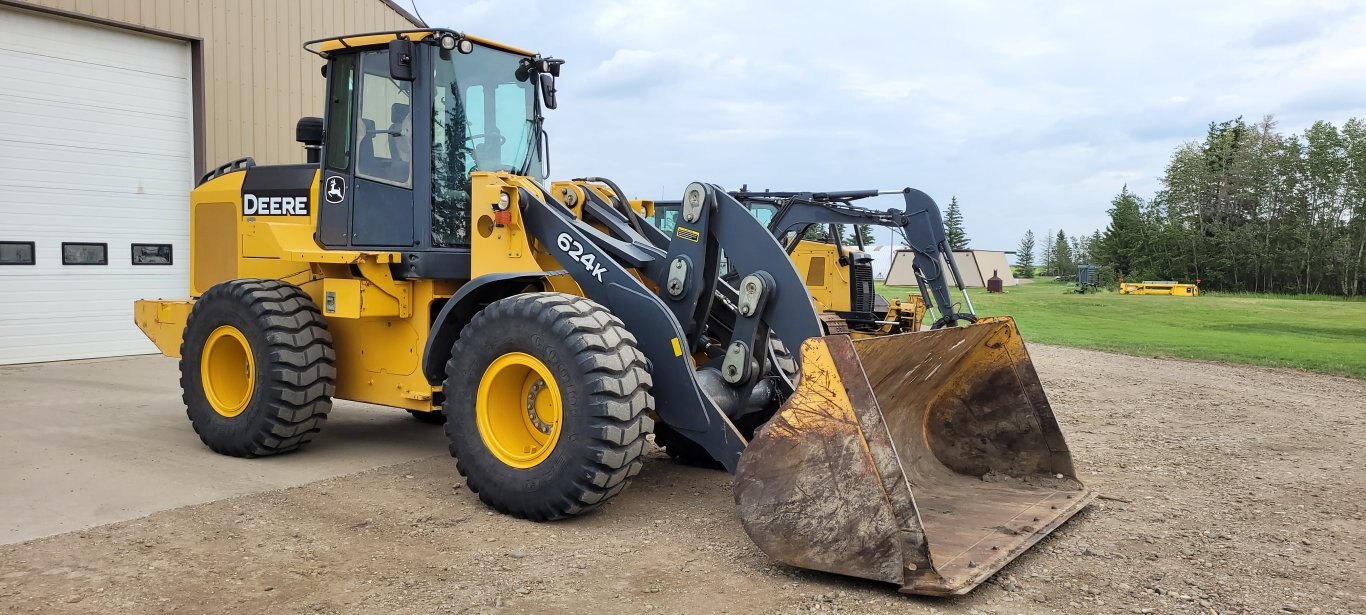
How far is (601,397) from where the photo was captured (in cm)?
475

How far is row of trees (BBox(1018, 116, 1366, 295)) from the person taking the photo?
144 feet

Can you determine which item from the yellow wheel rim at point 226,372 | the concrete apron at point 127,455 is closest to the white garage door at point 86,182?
the concrete apron at point 127,455

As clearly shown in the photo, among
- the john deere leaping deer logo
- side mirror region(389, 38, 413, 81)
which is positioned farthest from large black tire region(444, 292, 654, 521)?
the john deere leaping deer logo

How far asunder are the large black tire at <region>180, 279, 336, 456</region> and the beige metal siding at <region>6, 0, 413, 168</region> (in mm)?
7334

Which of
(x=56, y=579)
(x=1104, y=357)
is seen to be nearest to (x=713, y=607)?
(x=56, y=579)

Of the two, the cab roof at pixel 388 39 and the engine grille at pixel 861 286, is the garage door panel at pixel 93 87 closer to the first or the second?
the cab roof at pixel 388 39

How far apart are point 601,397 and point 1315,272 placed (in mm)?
49235

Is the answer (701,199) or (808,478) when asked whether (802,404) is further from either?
(701,199)

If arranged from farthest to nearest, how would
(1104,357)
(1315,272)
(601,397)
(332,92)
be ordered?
1. (1315,272)
2. (1104,357)
3. (332,92)
4. (601,397)

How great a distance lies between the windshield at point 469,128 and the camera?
632 centimetres

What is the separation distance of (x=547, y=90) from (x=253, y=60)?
8.37 meters

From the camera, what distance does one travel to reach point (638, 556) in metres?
4.55

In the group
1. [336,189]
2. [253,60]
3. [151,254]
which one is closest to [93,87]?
[253,60]

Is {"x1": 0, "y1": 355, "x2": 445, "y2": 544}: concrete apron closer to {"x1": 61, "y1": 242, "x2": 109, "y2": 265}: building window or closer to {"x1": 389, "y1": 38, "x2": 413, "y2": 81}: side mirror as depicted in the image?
{"x1": 61, "y1": 242, "x2": 109, "y2": 265}: building window
